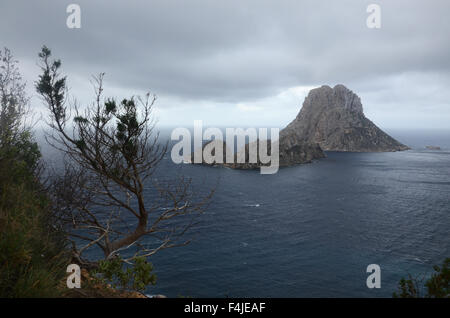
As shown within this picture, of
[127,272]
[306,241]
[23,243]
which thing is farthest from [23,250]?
[306,241]

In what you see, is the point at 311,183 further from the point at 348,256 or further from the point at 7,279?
the point at 7,279

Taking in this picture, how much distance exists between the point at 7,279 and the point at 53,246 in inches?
96.8

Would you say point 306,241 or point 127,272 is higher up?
point 127,272

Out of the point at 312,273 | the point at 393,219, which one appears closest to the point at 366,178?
the point at 393,219

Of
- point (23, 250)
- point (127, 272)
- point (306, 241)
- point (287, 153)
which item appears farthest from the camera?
point (287, 153)

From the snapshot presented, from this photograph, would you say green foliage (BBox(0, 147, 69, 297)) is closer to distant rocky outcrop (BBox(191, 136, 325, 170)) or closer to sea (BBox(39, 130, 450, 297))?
sea (BBox(39, 130, 450, 297))

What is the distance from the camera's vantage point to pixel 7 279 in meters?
6.42

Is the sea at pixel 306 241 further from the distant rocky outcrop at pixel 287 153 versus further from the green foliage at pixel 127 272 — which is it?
the distant rocky outcrop at pixel 287 153

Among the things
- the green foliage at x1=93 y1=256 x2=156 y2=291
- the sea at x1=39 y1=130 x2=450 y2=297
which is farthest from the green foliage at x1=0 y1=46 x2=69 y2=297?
the sea at x1=39 y1=130 x2=450 y2=297

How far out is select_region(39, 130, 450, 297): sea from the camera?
37.1 meters

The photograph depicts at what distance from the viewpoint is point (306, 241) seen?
50.6 m

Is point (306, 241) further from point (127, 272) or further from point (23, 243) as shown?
point (23, 243)

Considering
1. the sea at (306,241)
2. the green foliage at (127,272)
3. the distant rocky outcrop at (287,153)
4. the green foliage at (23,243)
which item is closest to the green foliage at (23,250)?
the green foliage at (23,243)

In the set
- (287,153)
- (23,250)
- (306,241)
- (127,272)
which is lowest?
(306,241)
